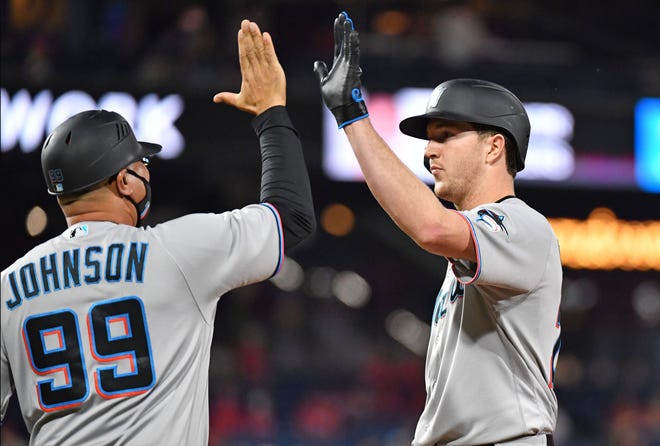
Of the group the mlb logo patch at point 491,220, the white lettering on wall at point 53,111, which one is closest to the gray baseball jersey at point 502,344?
the mlb logo patch at point 491,220

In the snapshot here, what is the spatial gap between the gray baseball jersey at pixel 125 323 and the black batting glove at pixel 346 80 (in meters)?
0.49

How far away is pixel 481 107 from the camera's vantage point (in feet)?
10.3

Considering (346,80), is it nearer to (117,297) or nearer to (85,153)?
(85,153)

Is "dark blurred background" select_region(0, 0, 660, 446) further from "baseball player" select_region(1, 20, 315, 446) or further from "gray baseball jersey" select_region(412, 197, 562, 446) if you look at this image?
"gray baseball jersey" select_region(412, 197, 562, 446)

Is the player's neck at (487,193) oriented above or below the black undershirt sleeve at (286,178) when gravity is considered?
below

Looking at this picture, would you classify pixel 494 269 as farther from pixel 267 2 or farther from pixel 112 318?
pixel 267 2

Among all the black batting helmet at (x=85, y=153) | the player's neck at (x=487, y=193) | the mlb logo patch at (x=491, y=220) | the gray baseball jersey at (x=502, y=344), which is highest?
the black batting helmet at (x=85, y=153)

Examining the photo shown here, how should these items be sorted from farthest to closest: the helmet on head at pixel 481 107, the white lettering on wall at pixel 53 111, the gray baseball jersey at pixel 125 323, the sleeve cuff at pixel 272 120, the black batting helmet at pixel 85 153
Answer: the white lettering on wall at pixel 53 111 < the helmet on head at pixel 481 107 < the sleeve cuff at pixel 272 120 < the black batting helmet at pixel 85 153 < the gray baseball jersey at pixel 125 323

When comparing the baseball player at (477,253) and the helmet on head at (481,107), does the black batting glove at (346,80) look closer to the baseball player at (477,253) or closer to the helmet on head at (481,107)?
the baseball player at (477,253)

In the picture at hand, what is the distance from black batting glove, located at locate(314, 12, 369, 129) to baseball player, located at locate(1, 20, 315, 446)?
33 centimetres

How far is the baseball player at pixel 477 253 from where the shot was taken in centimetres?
284

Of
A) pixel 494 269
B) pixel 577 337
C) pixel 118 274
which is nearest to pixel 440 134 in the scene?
pixel 494 269

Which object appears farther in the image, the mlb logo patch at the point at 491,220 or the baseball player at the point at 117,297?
the mlb logo patch at the point at 491,220

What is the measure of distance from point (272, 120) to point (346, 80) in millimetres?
264
